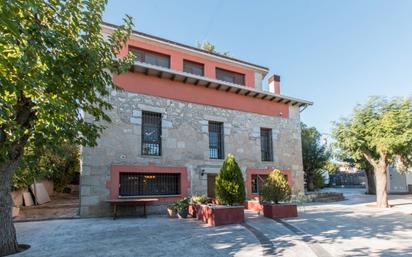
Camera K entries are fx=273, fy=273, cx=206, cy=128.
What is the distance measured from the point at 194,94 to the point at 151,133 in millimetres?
3081

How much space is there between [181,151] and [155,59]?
5.05 m

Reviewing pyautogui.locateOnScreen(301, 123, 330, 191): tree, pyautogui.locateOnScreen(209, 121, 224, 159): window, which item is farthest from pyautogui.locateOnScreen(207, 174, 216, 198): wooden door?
pyautogui.locateOnScreen(301, 123, 330, 191): tree

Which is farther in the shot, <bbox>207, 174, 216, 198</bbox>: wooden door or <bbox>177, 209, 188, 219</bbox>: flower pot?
<bbox>207, 174, 216, 198</bbox>: wooden door

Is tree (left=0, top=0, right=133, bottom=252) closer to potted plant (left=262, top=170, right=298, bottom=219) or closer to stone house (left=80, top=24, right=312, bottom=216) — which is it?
stone house (left=80, top=24, right=312, bottom=216)

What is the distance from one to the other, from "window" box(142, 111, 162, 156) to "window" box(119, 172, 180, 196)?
1080 mm

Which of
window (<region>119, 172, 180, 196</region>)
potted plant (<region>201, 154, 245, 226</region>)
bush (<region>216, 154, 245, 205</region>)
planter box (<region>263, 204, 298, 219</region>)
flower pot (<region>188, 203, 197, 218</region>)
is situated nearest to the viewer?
potted plant (<region>201, 154, 245, 226</region>)

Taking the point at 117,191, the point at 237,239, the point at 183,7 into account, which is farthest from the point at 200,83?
the point at 237,239

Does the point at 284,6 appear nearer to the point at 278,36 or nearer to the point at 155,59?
the point at 278,36

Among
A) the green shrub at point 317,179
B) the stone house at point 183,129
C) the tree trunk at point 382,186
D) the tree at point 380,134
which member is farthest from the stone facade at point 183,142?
the green shrub at point 317,179

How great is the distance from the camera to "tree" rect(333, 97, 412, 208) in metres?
11.8

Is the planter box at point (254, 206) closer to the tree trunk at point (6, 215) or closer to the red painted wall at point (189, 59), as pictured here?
the red painted wall at point (189, 59)

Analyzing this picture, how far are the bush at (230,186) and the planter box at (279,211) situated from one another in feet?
4.16

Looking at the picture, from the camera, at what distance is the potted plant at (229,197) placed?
855 cm

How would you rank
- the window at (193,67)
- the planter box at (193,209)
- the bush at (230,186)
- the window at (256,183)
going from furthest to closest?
the window at (256,183) → the window at (193,67) → the planter box at (193,209) → the bush at (230,186)
